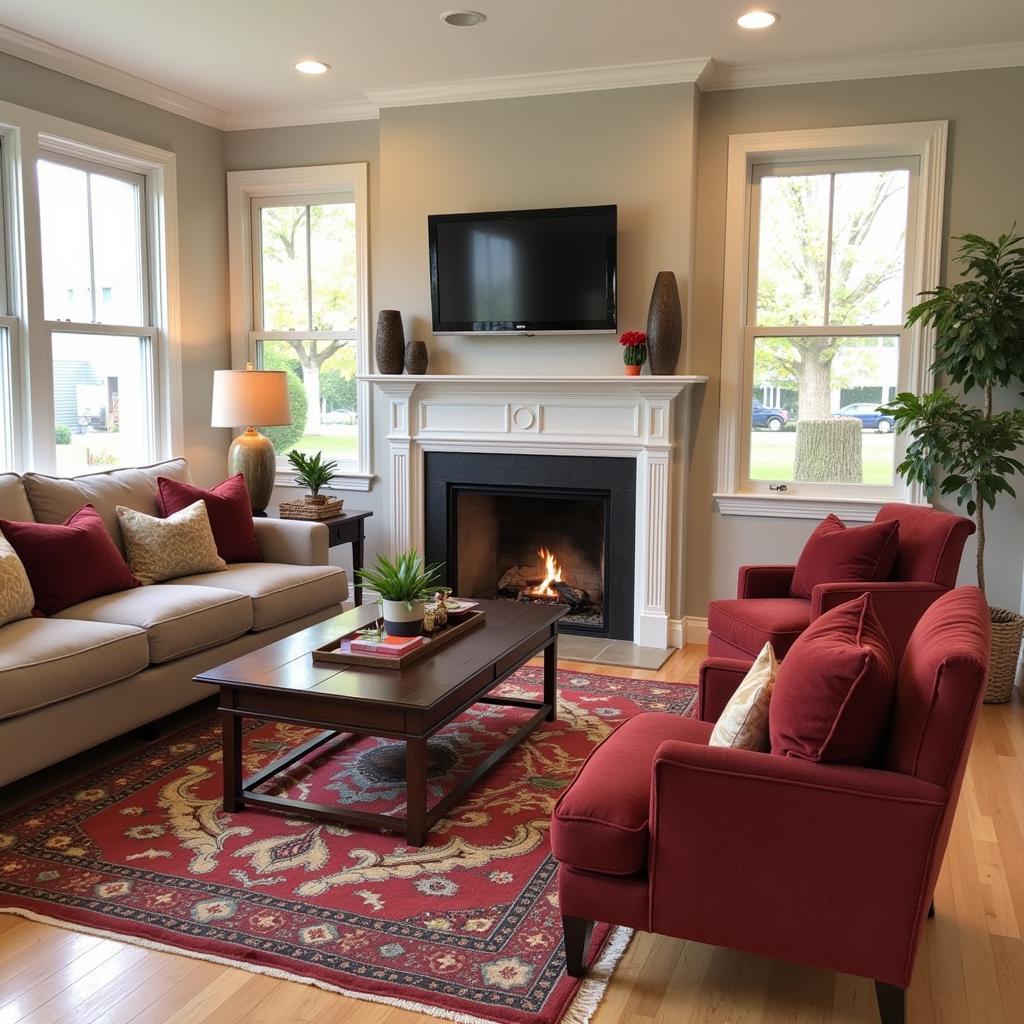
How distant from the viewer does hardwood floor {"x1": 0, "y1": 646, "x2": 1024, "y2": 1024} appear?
2059 millimetres

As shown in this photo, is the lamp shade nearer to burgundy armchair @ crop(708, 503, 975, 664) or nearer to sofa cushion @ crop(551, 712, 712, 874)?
burgundy armchair @ crop(708, 503, 975, 664)

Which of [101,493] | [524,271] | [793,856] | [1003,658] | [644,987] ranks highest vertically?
[524,271]

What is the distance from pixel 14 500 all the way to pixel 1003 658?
4056mm

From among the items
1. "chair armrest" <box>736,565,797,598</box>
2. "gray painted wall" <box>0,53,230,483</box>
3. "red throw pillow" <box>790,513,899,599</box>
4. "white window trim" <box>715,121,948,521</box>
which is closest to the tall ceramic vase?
"white window trim" <box>715,121,948,521</box>

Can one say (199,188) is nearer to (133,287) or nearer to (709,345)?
(133,287)

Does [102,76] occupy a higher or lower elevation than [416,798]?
higher

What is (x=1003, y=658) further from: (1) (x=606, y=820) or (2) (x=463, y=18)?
(2) (x=463, y=18)

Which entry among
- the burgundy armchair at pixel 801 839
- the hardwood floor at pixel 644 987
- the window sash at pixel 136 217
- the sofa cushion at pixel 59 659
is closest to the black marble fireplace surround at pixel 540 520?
the window sash at pixel 136 217

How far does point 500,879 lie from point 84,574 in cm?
205

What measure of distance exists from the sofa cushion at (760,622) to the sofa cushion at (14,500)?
2.74 m

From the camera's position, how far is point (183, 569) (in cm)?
418

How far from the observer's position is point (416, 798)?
9.11 ft

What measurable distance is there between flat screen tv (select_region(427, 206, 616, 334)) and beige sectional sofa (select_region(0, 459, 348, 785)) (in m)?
1.41

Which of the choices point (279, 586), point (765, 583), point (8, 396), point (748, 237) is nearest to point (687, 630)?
point (765, 583)
